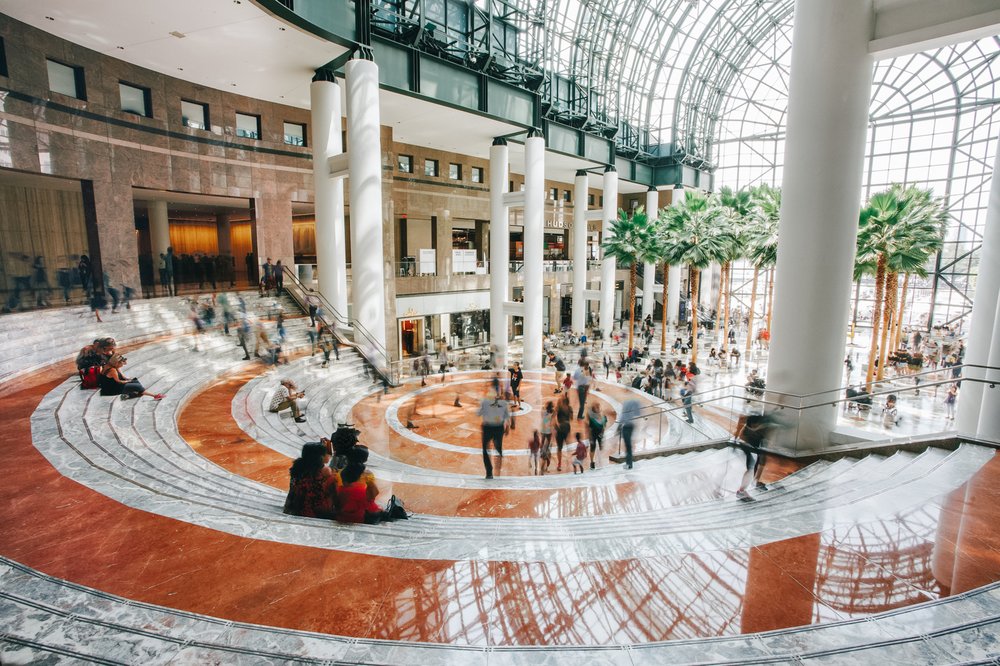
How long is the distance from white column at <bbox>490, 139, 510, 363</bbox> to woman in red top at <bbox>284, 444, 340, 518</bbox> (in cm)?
1840

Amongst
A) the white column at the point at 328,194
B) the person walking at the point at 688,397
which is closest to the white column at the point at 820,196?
the person walking at the point at 688,397

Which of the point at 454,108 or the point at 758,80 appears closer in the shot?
the point at 454,108

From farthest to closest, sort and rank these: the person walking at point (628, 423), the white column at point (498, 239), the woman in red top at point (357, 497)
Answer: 1. the white column at point (498, 239)
2. the person walking at point (628, 423)
3. the woman in red top at point (357, 497)

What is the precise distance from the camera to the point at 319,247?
17.4m

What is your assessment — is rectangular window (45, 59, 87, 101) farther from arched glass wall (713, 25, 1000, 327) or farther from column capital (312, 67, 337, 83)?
arched glass wall (713, 25, 1000, 327)

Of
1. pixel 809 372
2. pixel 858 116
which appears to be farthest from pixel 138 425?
pixel 858 116

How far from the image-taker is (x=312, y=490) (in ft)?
17.9

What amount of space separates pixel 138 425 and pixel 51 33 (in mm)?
13313

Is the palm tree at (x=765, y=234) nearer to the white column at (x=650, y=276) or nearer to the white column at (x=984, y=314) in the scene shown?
the white column at (x=650, y=276)

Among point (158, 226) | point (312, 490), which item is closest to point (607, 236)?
point (158, 226)

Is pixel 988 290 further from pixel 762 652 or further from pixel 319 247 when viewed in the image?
pixel 319 247

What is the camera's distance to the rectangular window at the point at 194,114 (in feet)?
Answer: 59.5

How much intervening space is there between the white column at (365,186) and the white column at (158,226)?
11.8 meters

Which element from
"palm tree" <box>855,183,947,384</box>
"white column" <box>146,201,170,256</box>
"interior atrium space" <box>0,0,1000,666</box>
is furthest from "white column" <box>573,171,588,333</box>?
"white column" <box>146,201,170,256</box>
